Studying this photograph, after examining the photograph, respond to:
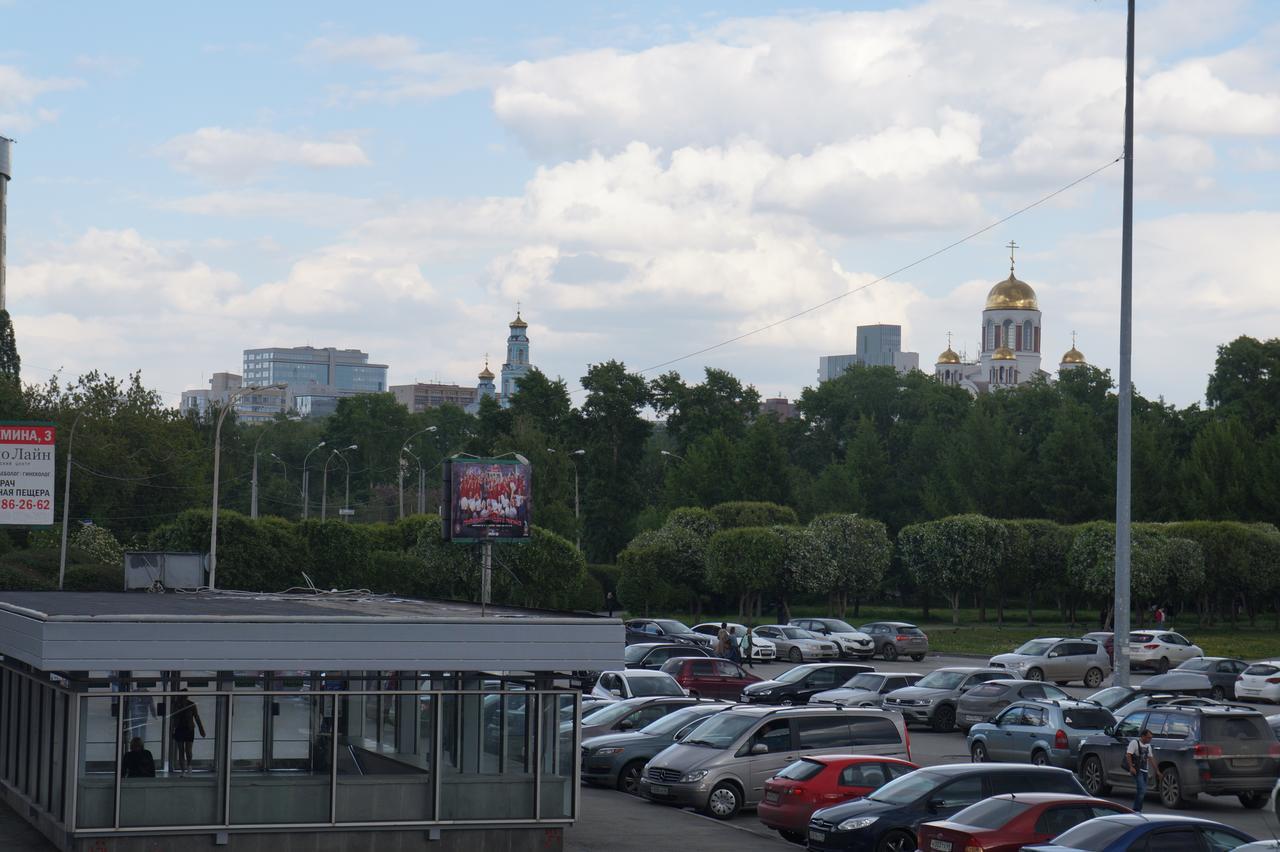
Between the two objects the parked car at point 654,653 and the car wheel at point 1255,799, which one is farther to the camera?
the parked car at point 654,653

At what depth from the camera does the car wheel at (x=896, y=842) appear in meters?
18.7

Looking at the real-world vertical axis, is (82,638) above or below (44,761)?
above

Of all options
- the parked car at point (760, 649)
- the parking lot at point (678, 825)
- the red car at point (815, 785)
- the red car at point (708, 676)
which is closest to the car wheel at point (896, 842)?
the red car at point (815, 785)

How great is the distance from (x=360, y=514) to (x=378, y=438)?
15.9 metres

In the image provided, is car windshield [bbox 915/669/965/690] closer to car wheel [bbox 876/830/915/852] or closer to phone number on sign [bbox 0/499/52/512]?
car wheel [bbox 876/830/915/852]

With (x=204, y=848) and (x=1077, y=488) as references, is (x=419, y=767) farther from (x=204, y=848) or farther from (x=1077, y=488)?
(x=1077, y=488)

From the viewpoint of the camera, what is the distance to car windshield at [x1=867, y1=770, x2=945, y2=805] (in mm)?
19203

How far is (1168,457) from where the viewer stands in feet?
301

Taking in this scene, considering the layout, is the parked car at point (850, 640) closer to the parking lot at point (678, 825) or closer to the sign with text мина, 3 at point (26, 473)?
the sign with text мина, 3 at point (26, 473)

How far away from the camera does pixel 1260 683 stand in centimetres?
4453

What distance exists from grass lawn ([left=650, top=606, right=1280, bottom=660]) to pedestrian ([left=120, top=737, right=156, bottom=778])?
46.3m

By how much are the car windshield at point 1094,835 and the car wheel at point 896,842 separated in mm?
3046

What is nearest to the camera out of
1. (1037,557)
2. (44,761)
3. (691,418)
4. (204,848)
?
(204,848)

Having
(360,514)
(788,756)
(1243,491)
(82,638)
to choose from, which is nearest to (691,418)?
(360,514)
